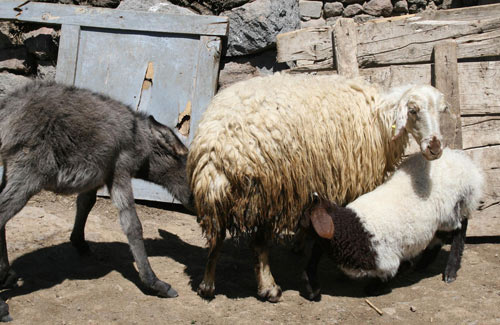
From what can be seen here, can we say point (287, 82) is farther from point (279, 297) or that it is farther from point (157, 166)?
point (279, 297)

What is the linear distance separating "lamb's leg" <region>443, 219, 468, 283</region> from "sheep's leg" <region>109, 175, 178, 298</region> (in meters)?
2.29

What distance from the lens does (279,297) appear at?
158 inches

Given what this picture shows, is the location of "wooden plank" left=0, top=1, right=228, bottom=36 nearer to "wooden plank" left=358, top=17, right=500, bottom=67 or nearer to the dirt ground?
"wooden plank" left=358, top=17, right=500, bottom=67

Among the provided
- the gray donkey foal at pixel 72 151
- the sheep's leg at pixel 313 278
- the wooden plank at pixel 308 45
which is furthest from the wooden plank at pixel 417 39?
the gray donkey foal at pixel 72 151

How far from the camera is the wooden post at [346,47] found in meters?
4.94

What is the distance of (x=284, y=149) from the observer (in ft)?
12.4

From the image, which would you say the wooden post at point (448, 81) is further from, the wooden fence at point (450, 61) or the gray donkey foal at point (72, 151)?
the gray donkey foal at point (72, 151)

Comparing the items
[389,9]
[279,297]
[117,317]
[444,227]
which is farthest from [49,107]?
[389,9]

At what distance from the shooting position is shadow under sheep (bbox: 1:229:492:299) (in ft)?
13.9

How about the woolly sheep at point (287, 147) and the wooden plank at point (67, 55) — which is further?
the wooden plank at point (67, 55)

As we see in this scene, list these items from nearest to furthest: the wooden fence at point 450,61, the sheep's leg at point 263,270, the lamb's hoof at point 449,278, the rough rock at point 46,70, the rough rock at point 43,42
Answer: the sheep's leg at point 263,270 → the lamb's hoof at point 449,278 → the wooden fence at point 450,61 → the rough rock at point 43,42 → the rough rock at point 46,70

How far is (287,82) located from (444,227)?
1.78 meters

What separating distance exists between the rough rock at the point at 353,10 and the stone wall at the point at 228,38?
27 cm

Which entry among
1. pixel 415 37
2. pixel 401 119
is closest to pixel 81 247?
pixel 401 119
